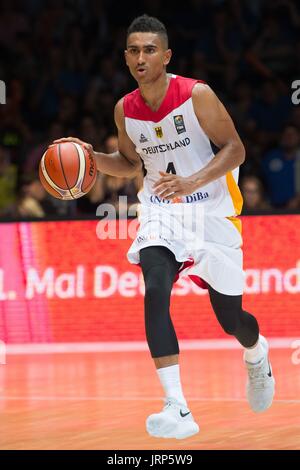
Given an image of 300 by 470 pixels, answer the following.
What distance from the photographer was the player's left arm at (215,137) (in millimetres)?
5855

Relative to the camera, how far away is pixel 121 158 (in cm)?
656

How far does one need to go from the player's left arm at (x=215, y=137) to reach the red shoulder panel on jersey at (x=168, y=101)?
6 centimetres

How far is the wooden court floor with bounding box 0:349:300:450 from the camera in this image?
588 centimetres

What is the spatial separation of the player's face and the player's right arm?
45cm

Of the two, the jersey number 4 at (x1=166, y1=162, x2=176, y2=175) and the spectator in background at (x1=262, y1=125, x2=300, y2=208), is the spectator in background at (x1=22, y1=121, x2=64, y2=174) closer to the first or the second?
the spectator in background at (x1=262, y1=125, x2=300, y2=208)

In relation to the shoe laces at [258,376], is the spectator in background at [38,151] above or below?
above

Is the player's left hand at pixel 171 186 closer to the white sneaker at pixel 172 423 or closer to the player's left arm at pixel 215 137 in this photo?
the player's left arm at pixel 215 137

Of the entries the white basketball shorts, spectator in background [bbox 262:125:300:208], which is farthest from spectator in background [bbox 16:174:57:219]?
the white basketball shorts

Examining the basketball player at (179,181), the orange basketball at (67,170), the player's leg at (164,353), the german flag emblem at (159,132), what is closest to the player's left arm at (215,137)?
the basketball player at (179,181)

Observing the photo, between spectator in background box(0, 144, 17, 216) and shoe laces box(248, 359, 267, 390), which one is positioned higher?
spectator in background box(0, 144, 17, 216)

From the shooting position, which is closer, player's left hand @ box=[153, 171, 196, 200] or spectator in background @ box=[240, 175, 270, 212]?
player's left hand @ box=[153, 171, 196, 200]

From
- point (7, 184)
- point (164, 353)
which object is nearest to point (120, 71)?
point (7, 184)

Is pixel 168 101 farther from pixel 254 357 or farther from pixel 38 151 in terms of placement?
pixel 38 151
